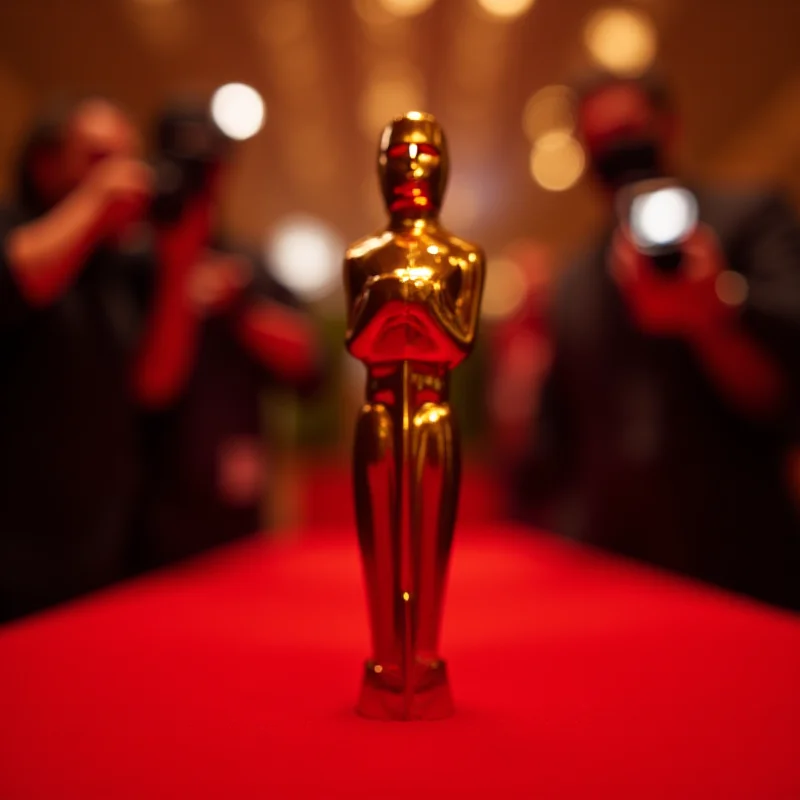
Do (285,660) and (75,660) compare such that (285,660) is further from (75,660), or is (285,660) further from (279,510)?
(279,510)

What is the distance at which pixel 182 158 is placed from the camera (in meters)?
0.92

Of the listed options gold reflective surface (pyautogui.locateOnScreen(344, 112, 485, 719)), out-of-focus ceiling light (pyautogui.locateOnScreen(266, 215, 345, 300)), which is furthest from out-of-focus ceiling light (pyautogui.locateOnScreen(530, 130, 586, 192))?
gold reflective surface (pyautogui.locateOnScreen(344, 112, 485, 719))

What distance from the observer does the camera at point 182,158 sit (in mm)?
877

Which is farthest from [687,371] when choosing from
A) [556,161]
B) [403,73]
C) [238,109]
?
[556,161]

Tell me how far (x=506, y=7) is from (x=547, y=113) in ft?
3.58

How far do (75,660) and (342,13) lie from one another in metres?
2.96

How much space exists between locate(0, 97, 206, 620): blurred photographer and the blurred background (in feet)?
4.14

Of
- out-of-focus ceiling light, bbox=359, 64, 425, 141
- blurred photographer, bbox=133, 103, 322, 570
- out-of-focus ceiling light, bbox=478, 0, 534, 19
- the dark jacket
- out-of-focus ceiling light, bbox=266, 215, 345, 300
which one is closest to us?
the dark jacket

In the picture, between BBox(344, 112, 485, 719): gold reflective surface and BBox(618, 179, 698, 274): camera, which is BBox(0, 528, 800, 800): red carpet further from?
BBox(618, 179, 698, 274): camera

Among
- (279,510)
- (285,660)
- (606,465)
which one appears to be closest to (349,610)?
(285,660)

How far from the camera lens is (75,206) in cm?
96

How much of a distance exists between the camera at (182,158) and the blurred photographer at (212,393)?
0.16 m

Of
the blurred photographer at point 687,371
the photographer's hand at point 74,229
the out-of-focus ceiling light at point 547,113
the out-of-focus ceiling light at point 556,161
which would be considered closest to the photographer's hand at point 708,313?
the blurred photographer at point 687,371

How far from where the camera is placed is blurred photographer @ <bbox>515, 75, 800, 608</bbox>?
964mm
